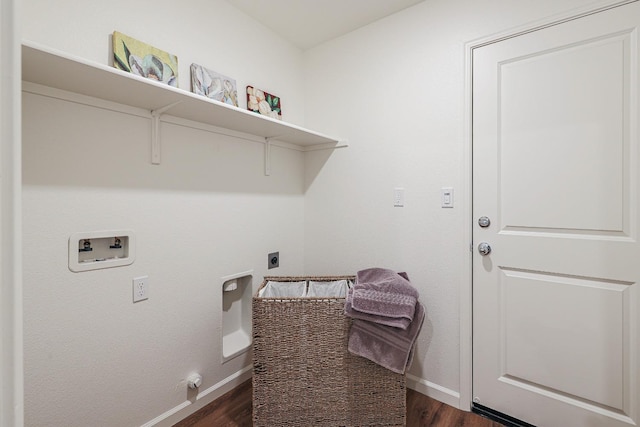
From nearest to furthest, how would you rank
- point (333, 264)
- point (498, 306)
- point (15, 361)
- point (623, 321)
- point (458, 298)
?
point (15, 361), point (623, 321), point (498, 306), point (458, 298), point (333, 264)

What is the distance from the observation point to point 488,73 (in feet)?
5.19

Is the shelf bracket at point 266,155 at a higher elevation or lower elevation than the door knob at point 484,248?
higher

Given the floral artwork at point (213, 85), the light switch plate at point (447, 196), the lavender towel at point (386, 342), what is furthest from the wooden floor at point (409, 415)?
the floral artwork at point (213, 85)

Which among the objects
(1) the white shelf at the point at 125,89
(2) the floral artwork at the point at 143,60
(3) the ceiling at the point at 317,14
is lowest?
(1) the white shelf at the point at 125,89

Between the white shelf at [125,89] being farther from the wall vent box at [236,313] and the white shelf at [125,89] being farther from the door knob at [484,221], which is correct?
the door knob at [484,221]

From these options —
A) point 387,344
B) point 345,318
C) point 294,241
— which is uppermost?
point 294,241

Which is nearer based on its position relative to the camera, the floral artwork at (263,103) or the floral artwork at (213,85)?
the floral artwork at (213,85)

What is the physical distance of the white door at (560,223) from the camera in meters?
1.29

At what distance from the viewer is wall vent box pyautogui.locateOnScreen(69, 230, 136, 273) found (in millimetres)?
1234

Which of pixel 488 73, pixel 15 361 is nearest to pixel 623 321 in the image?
pixel 488 73

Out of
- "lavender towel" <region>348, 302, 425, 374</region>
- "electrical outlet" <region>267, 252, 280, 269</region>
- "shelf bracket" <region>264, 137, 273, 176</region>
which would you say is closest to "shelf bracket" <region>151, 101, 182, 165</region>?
"shelf bracket" <region>264, 137, 273, 176</region>

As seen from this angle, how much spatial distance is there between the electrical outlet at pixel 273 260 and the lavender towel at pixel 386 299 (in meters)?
0.78

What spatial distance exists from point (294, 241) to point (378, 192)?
2.47ft

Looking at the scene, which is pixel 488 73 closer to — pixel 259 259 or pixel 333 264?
pixel 333 264
